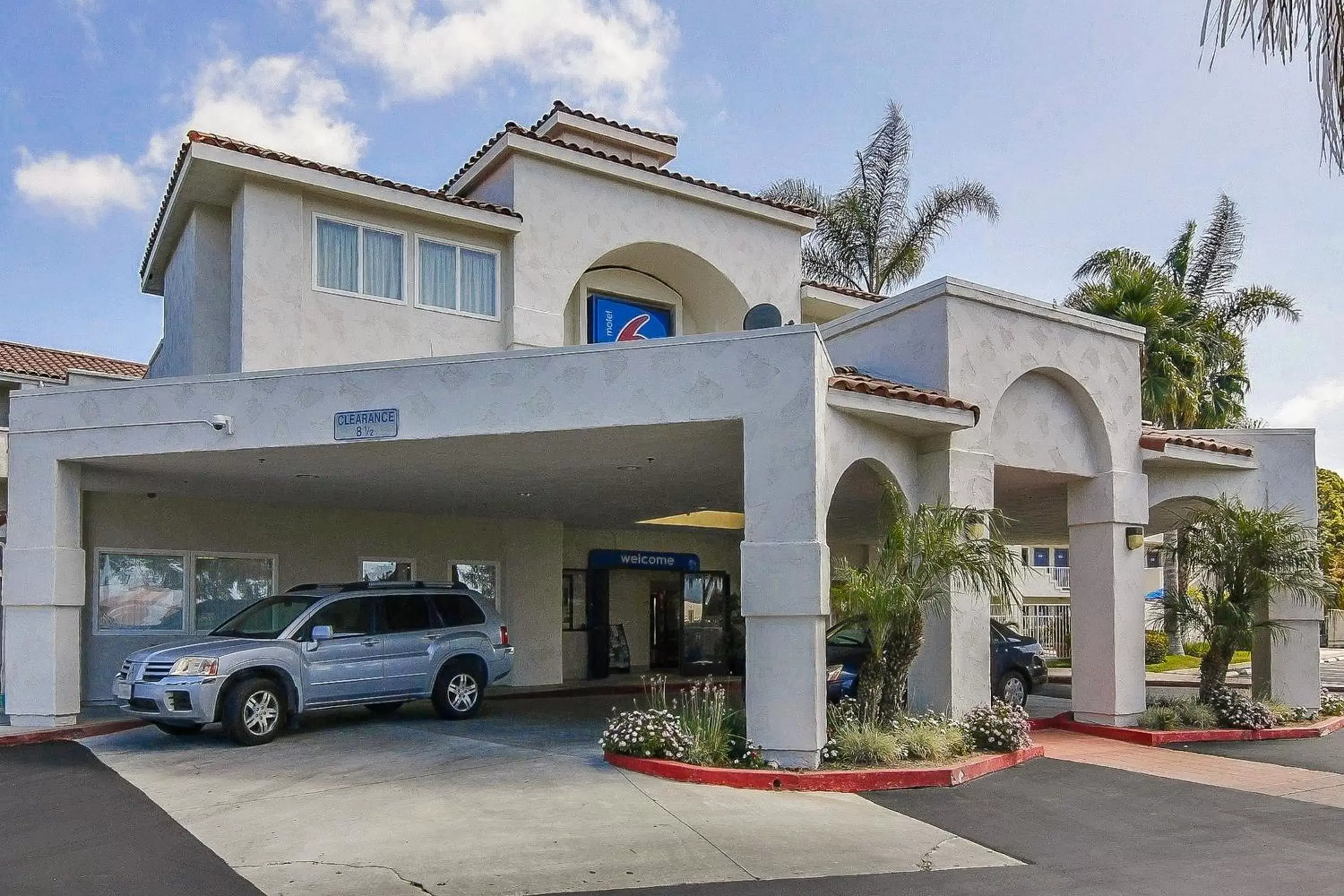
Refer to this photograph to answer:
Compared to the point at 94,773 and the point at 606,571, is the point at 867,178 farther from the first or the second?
the point at 94,773

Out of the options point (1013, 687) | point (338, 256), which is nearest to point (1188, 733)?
point (1013, 687)

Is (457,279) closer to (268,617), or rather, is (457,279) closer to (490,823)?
(268,617)

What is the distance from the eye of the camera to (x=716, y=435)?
11922 mm

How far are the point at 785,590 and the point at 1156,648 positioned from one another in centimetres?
2229

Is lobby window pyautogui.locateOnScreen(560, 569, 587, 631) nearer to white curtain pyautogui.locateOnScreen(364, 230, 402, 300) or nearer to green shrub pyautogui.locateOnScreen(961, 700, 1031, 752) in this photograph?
white curtain pyautogui.locateOnScreen(364, 230, 402, 300)

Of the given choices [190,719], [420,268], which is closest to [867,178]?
[420,268]

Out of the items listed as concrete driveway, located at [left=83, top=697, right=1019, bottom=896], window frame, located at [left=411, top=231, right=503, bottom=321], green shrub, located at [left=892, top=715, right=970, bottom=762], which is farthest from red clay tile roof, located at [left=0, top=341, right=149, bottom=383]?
green shrub, located at [left=892, top=715, right=970, bottom=762]

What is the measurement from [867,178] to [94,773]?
25329mm

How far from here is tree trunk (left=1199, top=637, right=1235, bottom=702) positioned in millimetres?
15133

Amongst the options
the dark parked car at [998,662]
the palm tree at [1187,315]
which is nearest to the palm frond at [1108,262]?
the palm tree at [1187,315]

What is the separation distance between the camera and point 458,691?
50.1ft

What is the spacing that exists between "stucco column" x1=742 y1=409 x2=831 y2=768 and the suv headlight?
5905mm

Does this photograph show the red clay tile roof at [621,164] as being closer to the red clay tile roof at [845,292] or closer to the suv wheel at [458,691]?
the red clay tile roof at [845,292]

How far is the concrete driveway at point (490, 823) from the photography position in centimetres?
778
